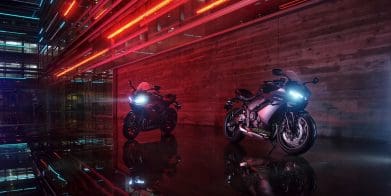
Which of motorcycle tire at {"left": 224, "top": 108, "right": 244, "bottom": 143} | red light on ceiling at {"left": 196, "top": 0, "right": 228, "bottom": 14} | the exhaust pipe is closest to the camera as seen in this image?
the exhaust pipe

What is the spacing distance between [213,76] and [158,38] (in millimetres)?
2640

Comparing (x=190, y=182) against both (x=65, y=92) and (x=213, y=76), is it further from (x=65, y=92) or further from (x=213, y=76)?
(x=65, y=92)

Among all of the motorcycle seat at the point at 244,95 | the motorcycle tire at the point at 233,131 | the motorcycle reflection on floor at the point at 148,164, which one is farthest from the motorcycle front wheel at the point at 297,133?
the motorcycle reflection on floor at the point at 148,164

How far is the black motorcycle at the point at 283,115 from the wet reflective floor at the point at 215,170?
0.29 metres

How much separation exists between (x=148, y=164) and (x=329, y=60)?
4.92 meters

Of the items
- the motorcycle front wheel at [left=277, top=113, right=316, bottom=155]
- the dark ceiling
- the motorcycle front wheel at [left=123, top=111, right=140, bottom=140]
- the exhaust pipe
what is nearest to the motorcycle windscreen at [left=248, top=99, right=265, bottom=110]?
the exhaust pipe

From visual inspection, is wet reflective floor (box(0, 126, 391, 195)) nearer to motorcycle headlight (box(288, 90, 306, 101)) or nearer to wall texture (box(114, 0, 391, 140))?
wall texture (box(114, 0, 391, 140))

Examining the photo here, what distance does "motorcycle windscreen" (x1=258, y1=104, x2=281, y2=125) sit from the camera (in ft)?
16.8

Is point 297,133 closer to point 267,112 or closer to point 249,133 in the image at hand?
point 267,112

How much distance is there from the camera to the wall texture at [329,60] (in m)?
6.01

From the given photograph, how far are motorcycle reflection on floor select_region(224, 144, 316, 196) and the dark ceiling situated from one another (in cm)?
2658

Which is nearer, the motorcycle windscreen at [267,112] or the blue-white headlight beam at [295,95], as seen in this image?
the blue-white headlight beam at [295,95]

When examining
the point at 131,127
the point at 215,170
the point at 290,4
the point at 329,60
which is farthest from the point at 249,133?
the point at 290,4

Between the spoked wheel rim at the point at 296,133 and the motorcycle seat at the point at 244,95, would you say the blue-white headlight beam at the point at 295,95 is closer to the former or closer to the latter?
the spoked wheel rim at the point at 296,133
